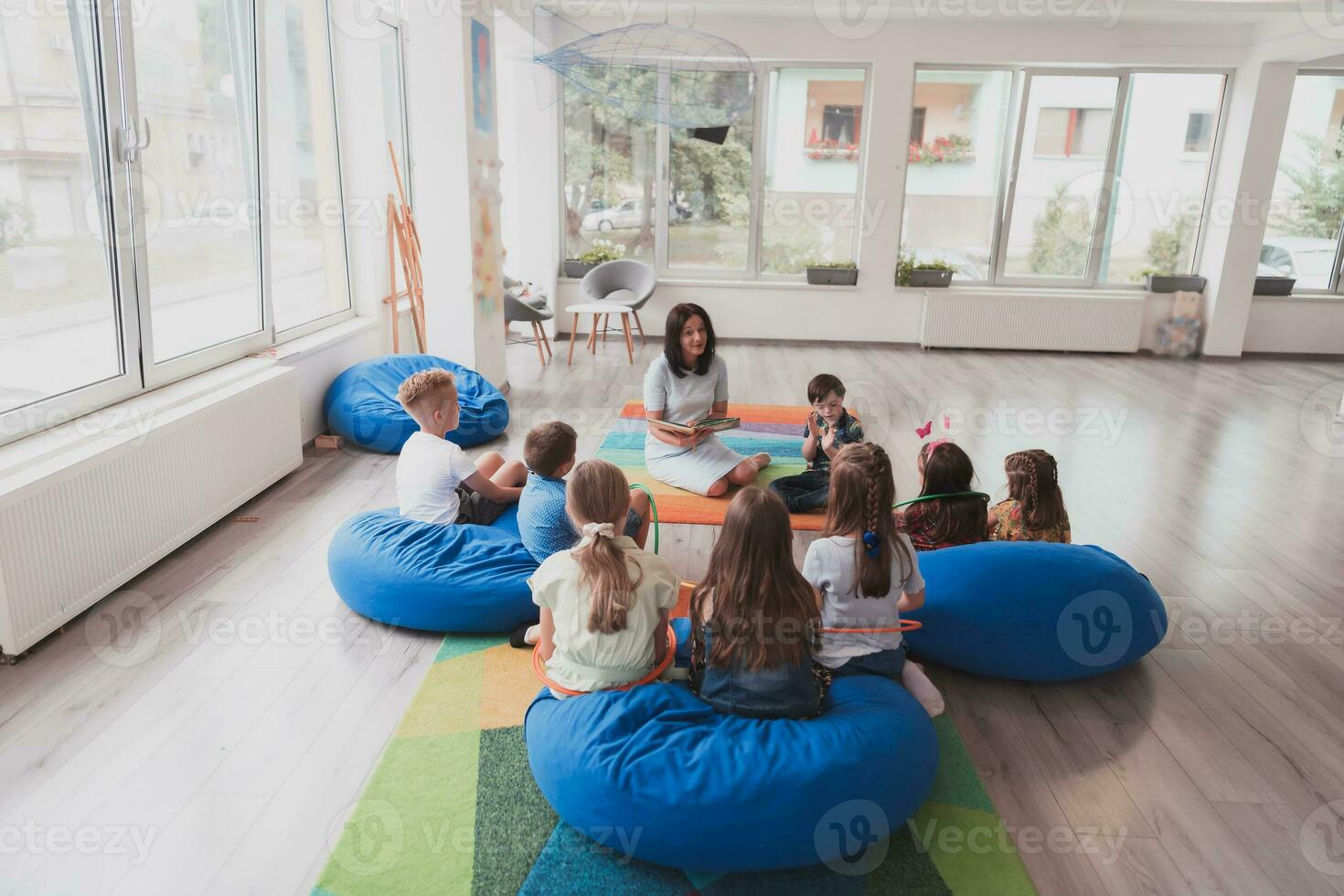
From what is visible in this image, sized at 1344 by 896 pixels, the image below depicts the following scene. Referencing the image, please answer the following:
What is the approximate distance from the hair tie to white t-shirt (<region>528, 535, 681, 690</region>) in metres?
0.06

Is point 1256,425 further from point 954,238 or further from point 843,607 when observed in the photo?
point 843,607

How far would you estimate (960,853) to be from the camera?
2.24m

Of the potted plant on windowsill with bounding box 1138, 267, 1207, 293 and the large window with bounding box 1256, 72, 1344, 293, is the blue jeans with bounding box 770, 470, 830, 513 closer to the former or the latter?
the potted plant on windowsill with bounding box 1138, 267, 1207, 293

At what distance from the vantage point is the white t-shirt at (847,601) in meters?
2.54

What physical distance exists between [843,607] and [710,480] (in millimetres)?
2125

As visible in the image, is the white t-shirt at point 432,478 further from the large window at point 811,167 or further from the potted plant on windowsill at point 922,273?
the potted plant on windowsill at point 922,273

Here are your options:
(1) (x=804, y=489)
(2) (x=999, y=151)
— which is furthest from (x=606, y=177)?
(1) (x=804, y=489)

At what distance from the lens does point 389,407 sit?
17.5 ft

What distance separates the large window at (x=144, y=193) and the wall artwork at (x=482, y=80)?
0.99 meters

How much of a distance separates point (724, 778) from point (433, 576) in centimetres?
148

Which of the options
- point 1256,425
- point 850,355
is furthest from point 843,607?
point 850,355

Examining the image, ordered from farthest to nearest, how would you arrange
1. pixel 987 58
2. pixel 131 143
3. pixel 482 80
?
1. pixel 987 58
2. pixel 482 80
3. pixel 131 143

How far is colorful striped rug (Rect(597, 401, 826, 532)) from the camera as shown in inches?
175

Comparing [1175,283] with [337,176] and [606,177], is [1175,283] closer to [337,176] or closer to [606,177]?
[606,177]
